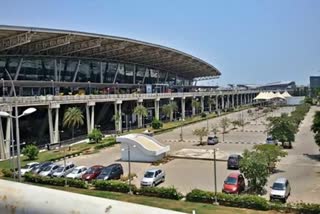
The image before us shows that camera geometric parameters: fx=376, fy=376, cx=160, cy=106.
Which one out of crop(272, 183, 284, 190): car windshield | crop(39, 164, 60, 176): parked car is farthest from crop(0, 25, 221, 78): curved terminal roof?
crop(272, 183, 284, 190): car windshield

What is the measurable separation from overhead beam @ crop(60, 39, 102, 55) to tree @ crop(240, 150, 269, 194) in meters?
53.1

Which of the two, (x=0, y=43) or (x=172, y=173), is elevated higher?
(x=0, y=43)

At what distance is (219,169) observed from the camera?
35.2 meters

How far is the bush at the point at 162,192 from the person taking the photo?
80.7 ft

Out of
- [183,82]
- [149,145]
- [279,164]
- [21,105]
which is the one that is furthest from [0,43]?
[183,82]

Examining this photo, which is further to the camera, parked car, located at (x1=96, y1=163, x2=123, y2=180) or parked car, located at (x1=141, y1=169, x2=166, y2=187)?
parked car, located at (x1=96, y1=163, x2=123, y2=180)

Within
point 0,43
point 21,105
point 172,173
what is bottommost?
point 172,173

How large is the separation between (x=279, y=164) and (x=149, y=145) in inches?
543

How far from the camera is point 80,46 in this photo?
2990 inches

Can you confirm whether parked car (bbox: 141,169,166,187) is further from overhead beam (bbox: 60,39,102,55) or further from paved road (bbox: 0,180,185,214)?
overhead beam (bbox: 60,39,102,55)

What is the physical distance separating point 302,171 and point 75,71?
62.2m

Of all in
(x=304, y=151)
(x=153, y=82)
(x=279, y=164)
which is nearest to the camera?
(x=279, y=164)

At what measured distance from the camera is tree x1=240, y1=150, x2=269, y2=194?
24812 mm

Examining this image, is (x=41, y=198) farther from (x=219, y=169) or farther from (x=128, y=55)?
(x=128, y=55)
